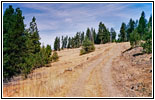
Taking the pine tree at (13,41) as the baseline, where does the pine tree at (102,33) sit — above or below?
above

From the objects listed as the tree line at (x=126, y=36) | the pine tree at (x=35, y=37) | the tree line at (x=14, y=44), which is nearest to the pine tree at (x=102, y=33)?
the tree line at (x=126, y=36)

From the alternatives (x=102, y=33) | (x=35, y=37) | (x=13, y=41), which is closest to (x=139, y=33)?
(x=102, y=33)

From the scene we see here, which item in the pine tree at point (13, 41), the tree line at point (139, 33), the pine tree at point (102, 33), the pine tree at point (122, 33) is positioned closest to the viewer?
the pine tree at point (13, 41)

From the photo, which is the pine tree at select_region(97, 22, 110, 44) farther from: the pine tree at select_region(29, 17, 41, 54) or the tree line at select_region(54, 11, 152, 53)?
the pine tree at select_region(29, 17, 41, 54)

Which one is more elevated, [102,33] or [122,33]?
[102,33]

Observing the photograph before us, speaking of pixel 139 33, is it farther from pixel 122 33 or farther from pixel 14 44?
pixel 14 44

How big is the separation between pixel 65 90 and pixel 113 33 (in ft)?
356

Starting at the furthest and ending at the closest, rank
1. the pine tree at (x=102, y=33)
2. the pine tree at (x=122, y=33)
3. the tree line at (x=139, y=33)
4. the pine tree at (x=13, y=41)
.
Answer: the pine tree at (x=102, y=33) → the pine tree at (x=122, y=33) → the tree line at (x=139, y=33) → the pine tree at (x=13, y=41)

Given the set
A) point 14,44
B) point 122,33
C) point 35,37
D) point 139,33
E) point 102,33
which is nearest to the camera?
point 14,44

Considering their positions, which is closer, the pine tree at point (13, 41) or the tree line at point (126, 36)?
the pine tree at point (13, 41)

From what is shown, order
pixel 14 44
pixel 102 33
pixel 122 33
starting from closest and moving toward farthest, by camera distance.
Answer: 1. pixel 14 44
2. pixel 122 33
3. pixel 102 33

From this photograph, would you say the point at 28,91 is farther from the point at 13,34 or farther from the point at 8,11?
the point at 8,11

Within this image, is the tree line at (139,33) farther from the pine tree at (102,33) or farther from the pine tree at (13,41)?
the pine tree at (13,41)

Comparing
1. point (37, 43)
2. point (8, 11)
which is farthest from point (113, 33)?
point (8, 11)
